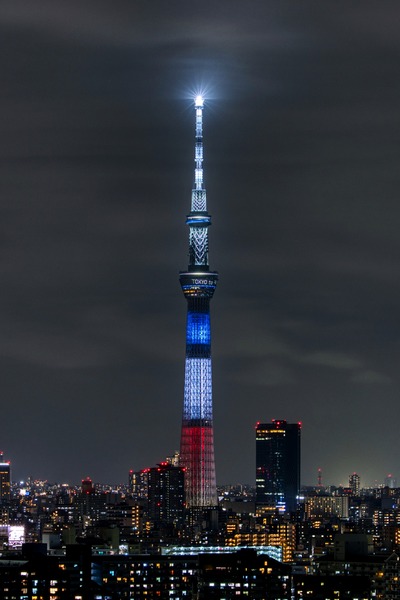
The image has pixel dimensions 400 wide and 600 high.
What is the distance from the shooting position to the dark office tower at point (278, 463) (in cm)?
12900

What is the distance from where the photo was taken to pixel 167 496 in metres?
110

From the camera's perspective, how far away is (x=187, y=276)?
10431cm

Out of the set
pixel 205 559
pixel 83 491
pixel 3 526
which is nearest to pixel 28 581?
pixel 205 559

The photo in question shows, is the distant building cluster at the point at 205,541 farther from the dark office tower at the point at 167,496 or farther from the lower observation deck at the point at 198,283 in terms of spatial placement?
the lower observation deck at the point at 198,283

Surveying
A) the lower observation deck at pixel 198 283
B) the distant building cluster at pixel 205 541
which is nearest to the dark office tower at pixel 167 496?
the distant building cluster at pixel 205 541

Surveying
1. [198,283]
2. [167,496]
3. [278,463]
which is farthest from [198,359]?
[278,463]

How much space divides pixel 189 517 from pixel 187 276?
35.5 feet

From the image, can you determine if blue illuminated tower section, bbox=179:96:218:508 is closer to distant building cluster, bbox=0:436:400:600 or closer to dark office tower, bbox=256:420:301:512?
distant building cluster, bbox=0:436:400:600

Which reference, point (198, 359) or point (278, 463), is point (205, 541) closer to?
point (198, 359)

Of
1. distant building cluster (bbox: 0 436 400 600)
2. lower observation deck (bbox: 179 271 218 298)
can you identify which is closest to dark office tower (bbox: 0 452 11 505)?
distant building cluster (bbox: 0 436 400 600)

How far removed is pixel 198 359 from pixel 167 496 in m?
8.17

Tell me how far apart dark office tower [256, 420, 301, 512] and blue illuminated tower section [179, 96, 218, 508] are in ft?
66.9

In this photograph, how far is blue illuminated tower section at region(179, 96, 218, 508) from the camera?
104 m

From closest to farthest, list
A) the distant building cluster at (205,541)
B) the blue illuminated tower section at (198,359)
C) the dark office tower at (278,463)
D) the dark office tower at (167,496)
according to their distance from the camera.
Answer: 1. the distant building cluster at (205,541)
2. the blue illuminated tower section at (198,359)
3. the dark office tower at (167,496)
4. the dark office tower at (278,463)
